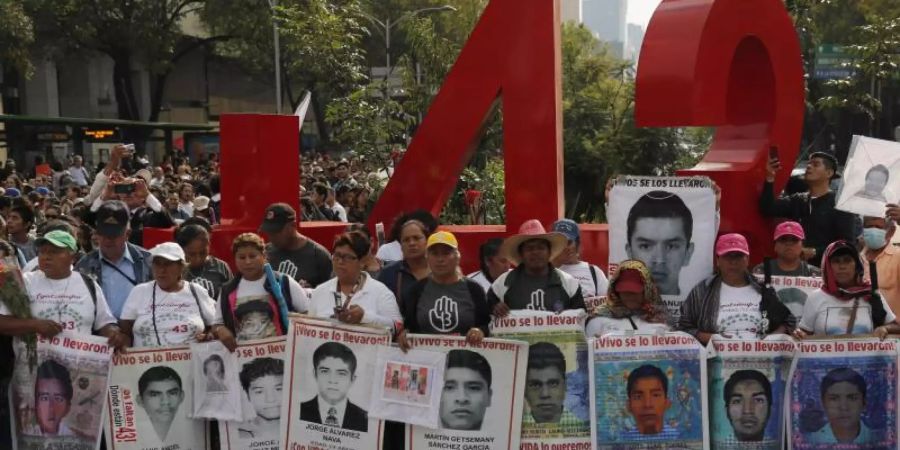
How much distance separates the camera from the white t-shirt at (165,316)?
241 inches

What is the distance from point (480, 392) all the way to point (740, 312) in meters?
1.49

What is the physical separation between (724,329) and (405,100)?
42.3 ft

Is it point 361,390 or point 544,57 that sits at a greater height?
point 544,57

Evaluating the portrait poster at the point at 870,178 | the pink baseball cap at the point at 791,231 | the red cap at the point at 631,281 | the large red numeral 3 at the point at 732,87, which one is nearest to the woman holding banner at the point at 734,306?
the red cap at the point at 631,281

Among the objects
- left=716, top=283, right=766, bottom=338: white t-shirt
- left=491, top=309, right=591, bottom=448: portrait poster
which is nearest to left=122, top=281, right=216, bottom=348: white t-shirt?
left=491, top=309, right=591, bottom=448: portrait poster

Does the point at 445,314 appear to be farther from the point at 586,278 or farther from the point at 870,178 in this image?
the point at 870,178

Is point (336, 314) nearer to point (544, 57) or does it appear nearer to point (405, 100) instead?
point (544, 57)

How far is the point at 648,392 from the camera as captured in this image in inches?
229

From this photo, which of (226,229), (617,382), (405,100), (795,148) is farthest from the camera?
(405,100)

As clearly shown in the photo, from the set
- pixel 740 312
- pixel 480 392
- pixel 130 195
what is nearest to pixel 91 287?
pixel 480 392

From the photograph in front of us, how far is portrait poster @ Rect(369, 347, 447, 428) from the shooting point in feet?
19.4

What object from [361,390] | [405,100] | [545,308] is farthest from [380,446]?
[405,100]

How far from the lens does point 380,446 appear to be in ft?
19.7

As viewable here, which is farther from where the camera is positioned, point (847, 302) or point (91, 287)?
point (91, 287)
